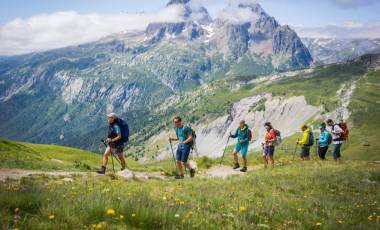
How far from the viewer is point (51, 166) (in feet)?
82.3

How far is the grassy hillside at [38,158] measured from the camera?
2409cm

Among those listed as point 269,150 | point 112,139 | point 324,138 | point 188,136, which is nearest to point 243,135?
point 269,150

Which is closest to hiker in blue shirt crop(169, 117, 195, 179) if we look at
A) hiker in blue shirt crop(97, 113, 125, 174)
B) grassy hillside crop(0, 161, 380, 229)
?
hiker in blue shirt crop(97, 113, 125, 174)

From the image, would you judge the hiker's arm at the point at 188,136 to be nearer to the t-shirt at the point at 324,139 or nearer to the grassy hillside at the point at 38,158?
the grassy hillside at the point at 38,158

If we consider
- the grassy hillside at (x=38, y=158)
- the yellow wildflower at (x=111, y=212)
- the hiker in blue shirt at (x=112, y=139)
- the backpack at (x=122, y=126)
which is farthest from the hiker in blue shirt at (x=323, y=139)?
the yellow wildflower at (x=111, y=212)

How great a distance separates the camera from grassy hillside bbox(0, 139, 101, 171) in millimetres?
24094

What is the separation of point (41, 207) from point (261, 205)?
5849 millimetres

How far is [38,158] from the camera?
29.6m

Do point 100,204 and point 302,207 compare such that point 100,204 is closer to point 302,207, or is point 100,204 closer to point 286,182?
point 302,207

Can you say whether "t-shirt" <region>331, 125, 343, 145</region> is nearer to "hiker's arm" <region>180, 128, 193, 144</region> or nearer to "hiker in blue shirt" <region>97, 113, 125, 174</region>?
"hiker's arm" <region>180, 128, 193, 144</region>

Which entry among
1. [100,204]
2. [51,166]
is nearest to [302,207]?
[100,204]

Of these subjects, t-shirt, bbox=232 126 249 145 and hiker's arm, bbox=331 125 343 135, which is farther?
hiker's arm, bbox=331 125 343 135

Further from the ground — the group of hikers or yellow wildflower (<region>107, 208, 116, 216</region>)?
yellow wildflower (<region>107, 208, 116, 216</region>)

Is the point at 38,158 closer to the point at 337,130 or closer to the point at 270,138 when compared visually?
the point at 270,138
